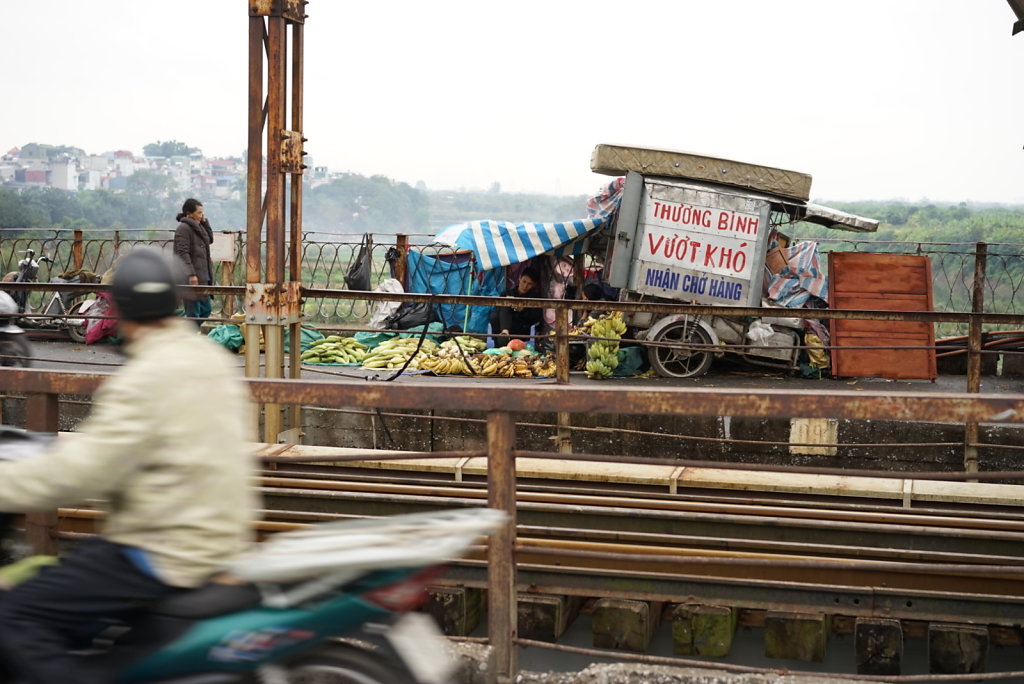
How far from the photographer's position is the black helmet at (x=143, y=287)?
2539 mm

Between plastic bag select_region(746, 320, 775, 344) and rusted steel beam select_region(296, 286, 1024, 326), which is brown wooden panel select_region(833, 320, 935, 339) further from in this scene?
rusted steel beam select_region(296, 286, 1024, 326)

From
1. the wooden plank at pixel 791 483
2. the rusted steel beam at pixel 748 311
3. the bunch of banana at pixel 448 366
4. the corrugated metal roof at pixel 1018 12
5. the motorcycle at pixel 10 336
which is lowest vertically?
the wooden plank at pixel 791 483

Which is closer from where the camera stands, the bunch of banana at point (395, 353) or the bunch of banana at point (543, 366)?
the bunch of banana at point (543, 366)

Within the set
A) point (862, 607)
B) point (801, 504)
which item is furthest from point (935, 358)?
point (862, 607)

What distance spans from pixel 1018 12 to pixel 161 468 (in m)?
9.86

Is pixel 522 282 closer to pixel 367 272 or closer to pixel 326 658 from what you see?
pixel 367 272

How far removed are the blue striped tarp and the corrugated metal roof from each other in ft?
16.1

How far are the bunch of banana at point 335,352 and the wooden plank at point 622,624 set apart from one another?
765cm

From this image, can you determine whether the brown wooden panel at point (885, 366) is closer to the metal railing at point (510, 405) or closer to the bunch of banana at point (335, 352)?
the bunch of banana at point (335, 352)

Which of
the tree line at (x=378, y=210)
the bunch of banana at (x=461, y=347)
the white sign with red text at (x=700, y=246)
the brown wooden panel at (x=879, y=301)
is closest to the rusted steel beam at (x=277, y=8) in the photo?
the bunch of banana at (x=461, y=347)

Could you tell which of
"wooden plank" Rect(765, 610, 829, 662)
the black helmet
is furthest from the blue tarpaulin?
the black helmet

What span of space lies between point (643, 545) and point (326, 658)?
3.16 meters

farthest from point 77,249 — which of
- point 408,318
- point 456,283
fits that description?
point 456,283

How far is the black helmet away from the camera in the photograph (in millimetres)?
2539
